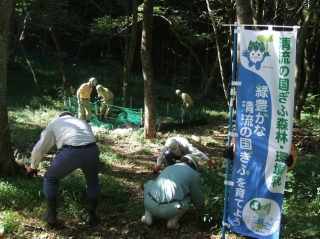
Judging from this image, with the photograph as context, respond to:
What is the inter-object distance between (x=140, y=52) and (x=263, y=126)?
1984cm

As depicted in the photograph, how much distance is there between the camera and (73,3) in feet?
91.8

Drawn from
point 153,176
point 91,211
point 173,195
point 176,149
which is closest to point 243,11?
point 176,149

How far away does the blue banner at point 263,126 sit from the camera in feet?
12.9

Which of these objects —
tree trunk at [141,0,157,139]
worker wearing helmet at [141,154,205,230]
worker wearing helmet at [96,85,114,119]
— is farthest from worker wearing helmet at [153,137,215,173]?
worker wearing helmet at [96,85,114,119]

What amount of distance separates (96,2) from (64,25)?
3.24 metres

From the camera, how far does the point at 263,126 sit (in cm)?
405

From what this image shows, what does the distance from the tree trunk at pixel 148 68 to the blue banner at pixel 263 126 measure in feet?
22.2

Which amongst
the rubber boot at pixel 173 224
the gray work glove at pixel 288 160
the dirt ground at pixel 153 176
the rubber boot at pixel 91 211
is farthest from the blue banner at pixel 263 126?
the rubber boot at pixel 91 211

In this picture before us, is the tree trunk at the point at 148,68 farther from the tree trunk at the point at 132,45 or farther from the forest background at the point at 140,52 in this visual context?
the tree trunk at the point at 132,45

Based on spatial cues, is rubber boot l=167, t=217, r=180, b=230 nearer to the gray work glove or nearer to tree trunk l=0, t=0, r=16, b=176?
the gray work glove

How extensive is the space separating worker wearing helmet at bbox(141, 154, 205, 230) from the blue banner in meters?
0.85

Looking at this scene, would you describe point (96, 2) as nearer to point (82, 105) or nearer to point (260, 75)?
point (82, 105)

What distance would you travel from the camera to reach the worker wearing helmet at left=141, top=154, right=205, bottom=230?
4859 millimetres

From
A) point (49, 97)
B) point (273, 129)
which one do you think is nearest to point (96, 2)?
point (49, 97)
